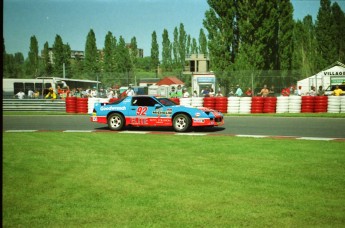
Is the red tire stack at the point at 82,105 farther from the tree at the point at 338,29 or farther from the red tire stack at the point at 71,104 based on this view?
the tree at the point at 338,29

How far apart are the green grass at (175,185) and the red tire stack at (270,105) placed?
10502mm

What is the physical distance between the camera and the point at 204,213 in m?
4.09

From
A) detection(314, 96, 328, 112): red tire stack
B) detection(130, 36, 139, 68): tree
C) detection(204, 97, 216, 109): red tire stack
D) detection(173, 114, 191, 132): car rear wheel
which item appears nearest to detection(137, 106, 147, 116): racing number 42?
detection(173, 114, 191, 132): car rear wheel

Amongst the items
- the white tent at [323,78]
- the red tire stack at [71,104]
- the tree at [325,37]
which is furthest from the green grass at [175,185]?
the tree at [325,37]

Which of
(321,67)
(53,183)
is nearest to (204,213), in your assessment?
(53,183)

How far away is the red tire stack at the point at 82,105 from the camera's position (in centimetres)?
2123

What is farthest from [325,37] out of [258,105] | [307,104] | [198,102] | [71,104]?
[71,104]

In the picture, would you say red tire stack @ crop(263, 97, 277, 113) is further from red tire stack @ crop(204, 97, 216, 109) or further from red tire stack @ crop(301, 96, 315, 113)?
red tire stack @ crop(204, 97, 216, 109)

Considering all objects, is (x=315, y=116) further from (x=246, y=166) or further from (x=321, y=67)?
(x=321, y=67)

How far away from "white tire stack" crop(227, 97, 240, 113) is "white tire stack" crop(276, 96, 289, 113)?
7.02 ft

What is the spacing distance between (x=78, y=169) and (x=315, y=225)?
4116 millimetres

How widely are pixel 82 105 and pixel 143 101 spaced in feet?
32.3

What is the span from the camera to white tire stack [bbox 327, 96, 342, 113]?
1855 centimetres

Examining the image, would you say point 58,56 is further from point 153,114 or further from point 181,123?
point 181,123
